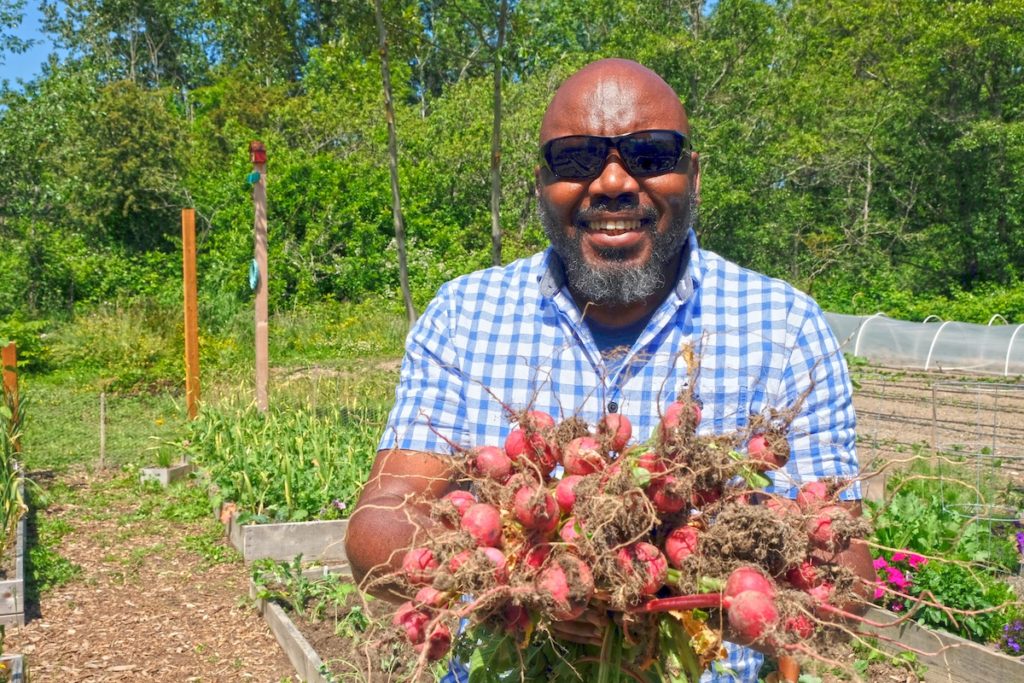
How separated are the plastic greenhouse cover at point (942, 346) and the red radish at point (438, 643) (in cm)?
1541

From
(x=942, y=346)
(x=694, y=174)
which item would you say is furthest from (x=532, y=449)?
(x=942, y=346)

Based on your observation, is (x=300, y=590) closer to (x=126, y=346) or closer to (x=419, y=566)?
(x=419, y=566)

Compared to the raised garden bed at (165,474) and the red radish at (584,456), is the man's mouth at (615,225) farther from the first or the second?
the raised garden bed at (165,474)

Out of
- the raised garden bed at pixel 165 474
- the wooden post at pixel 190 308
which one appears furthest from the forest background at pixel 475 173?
the raised garden bed at pixel 165 474

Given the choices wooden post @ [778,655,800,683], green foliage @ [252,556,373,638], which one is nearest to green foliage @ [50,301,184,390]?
green foliage @ [252,556,373,638]

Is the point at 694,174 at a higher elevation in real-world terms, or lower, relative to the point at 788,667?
higher

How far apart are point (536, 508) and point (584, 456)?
115mm

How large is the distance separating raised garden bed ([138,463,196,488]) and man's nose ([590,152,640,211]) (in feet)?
21.9

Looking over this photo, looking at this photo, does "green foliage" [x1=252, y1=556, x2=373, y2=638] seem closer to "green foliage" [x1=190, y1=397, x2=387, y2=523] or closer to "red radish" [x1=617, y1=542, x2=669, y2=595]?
"green foliage" [x1=190, y1=397, x2=387, y2=523]

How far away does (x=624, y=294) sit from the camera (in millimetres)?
2055

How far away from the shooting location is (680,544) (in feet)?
4.56

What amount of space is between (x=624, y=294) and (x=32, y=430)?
9.48m

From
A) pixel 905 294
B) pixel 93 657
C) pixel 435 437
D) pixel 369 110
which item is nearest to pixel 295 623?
pixel 93 657

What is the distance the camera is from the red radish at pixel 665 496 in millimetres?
1393
